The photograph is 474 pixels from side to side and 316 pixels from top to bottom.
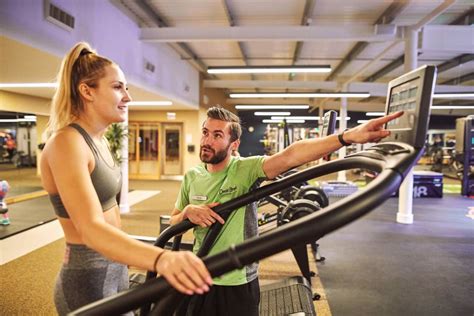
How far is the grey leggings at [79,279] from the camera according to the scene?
1.12 metres

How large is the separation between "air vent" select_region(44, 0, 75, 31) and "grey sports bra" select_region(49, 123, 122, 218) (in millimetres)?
3578

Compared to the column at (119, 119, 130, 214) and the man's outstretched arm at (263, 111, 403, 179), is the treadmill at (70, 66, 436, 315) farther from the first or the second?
the column at (119, 119, 130, 214)

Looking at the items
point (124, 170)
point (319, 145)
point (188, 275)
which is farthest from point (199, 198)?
point (124, 170)

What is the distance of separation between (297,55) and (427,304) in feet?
23.2

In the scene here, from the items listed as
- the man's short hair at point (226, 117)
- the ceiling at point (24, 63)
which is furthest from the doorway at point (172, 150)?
the man's short hair at point (226, 117)

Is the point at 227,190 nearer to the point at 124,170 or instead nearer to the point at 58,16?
the point at 58,16

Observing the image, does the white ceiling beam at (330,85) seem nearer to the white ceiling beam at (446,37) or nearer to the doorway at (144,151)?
the doorway at (144,151)

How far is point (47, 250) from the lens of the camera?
471 centimetres

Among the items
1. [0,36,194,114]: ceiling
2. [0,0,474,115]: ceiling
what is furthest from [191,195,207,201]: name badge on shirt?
[0,0,474,115]: ceiling

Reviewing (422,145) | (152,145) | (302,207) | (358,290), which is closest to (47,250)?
(302,207)

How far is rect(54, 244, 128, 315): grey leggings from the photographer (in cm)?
112

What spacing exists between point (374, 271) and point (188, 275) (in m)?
3.80

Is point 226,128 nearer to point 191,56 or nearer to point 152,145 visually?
point 191,56

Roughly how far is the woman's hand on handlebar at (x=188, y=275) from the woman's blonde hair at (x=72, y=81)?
64 cm
